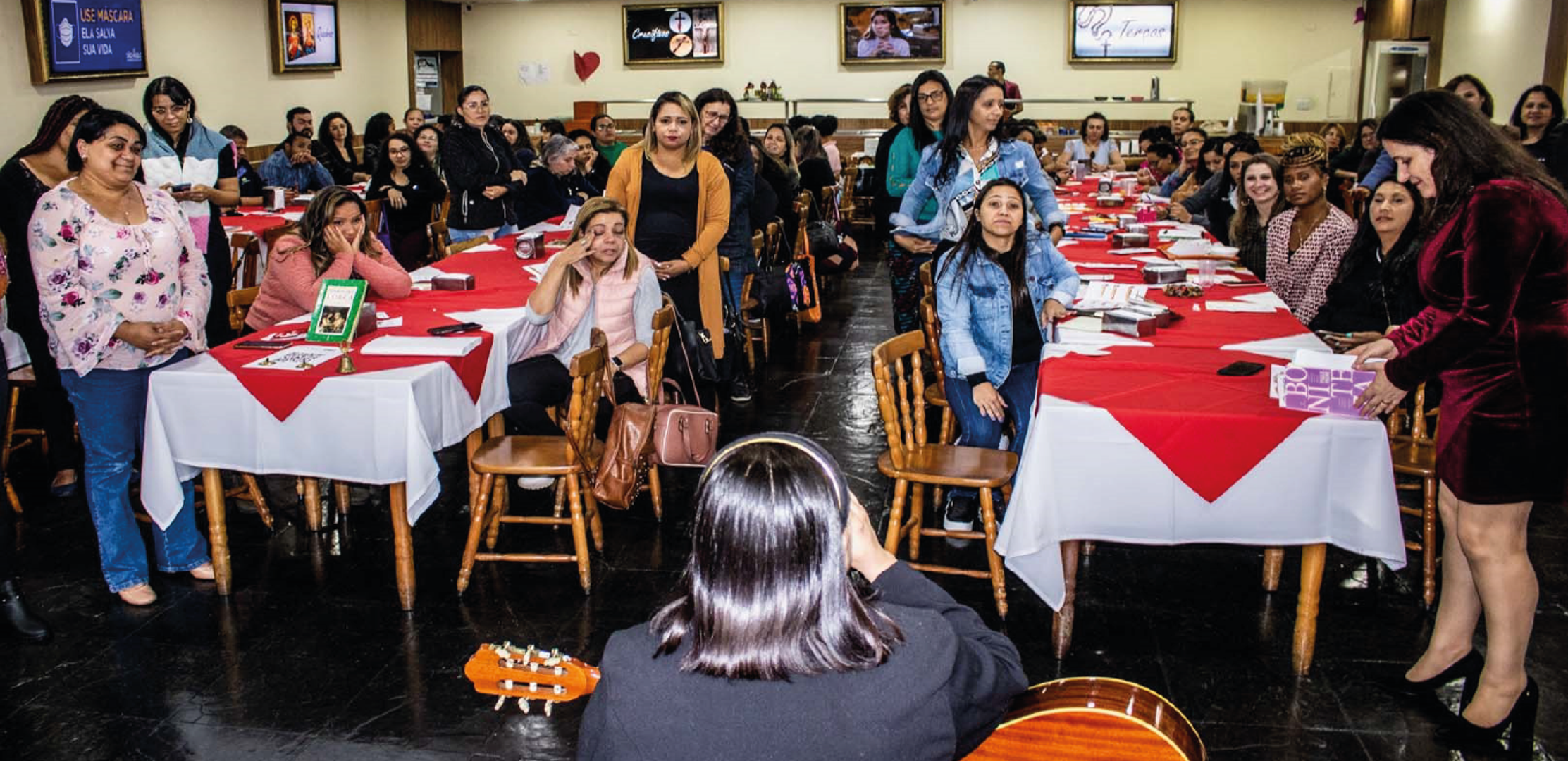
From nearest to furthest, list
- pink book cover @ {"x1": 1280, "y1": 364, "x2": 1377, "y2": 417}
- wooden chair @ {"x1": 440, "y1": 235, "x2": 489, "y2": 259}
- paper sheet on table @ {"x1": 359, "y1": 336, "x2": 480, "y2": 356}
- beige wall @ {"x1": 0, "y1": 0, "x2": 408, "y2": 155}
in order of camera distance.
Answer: pink book cover @ {"x1": 1280, "y1": 364, "x2": 1377, "y2": 417}
paper sheet on table @ {"x1": 359, "y1": 336, "x2": 480, "y2": 356}
wooden chair @ {"x1": 440, "y1": 235, "x2": 489, "y2": 259}
beige wall @ {"x1": 0, "y1": 0, "x2": 408, "y2": 155}

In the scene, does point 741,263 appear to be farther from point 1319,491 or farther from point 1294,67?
point 1294,67

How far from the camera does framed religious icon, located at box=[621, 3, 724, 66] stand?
15.6 meters

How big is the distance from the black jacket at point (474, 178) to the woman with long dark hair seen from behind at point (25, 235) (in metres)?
2.61

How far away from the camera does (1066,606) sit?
330 cm

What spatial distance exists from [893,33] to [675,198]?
10835 mm

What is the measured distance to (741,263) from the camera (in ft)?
19.8

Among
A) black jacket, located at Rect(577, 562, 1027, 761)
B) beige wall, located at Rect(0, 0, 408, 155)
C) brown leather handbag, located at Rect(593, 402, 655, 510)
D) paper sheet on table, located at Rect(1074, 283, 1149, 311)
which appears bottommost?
brown leather handbag, located at Rect(593, 402, 655, 510)

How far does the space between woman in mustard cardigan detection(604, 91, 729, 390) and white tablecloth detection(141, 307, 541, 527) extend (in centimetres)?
164

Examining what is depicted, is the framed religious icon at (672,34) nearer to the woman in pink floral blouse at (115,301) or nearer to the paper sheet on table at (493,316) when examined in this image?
the paper sheet on table at (493,316)

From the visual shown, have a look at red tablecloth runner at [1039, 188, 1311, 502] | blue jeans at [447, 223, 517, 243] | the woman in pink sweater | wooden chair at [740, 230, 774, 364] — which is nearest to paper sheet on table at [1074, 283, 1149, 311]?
red tablecloth runner at [1039, 188, 1311, 502]

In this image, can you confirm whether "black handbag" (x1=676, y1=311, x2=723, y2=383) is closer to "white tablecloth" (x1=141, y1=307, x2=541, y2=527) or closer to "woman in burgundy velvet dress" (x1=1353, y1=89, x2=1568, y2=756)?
"white tablecloth" (x1=141, y1=307, x2=541, y2=527)

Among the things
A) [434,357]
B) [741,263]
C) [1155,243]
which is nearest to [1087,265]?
[1155,243]

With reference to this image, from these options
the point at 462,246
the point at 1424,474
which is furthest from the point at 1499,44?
the point at 462,246

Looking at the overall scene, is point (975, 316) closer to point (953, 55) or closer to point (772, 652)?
point (772, 652)
